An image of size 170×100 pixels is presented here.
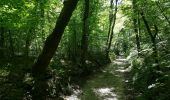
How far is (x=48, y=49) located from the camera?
41.6 feet

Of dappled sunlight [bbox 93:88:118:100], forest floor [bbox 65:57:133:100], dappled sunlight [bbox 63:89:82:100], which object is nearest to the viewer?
dappled sunlight [bbox 63:89:82:100]

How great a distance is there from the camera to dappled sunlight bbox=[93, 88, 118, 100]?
50.4ft

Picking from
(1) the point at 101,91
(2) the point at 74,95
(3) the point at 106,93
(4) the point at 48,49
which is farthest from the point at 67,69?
(4) the point at 48,49

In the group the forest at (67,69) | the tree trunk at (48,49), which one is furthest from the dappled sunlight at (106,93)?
the tree trunk at (48,49)

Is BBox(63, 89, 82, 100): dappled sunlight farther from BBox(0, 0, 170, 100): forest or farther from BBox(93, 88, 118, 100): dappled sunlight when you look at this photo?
BBox(93, 88, 118, 100): dappled sunlight

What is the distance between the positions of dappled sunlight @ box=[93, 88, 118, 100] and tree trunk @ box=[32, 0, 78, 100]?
3935mm

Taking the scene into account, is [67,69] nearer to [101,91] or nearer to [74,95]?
[101,91]

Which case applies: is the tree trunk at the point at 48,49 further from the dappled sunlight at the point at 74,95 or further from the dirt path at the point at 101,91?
the dirt path at the point at 101,91

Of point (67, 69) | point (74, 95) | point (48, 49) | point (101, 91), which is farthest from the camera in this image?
point (67, 69)

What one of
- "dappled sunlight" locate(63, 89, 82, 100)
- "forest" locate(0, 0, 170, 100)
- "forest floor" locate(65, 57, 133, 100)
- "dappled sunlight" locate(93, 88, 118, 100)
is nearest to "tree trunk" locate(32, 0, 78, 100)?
"forest" locate(0, 0, 170, 100)

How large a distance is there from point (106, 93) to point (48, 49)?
18.3ft

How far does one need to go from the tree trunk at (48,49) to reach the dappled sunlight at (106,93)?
3935 mm

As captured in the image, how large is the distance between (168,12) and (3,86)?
28.3 feet

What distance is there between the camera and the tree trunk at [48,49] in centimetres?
1177
